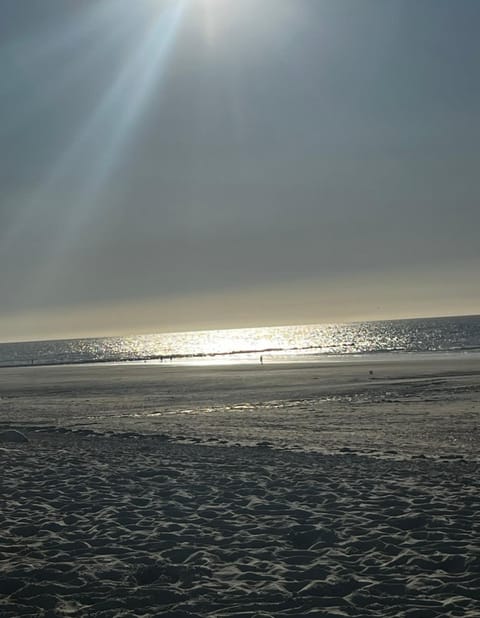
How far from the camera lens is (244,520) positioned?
9.65 m

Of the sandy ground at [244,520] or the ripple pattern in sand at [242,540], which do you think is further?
the sandy ground at [244,520]

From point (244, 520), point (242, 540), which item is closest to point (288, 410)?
point (244, 520)

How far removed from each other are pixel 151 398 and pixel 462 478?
2597 centimetres

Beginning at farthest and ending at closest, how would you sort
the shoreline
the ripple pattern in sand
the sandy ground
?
the shoreline
the sandy ground
the ripple pattern in sand

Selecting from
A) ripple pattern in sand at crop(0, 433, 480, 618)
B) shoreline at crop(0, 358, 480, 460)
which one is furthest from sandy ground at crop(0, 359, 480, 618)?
shoreline at crop(0, 358, 480, 460)

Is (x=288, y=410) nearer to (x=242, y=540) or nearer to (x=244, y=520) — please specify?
(x=244, y=520)

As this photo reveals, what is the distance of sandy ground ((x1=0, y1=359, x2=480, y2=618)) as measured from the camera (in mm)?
6652

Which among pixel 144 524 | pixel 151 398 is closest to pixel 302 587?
pixel 144 524

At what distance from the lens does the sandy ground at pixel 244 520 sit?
21.8 feet

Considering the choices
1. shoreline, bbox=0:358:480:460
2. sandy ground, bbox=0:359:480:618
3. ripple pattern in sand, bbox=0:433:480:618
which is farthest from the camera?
shoreline, bbox=0:358:480:460

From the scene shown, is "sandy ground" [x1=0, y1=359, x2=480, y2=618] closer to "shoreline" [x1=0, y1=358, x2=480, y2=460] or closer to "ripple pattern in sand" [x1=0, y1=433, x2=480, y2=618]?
"ripple pattern in sand" [x1=0, y1=433, x2=480, y2=618]

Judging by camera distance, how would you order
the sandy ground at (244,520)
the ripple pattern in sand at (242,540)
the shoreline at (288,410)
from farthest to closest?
the shoreline at (288,410) → the sandy ground at (244,520) → the ripple pattern in sand at (242,540)

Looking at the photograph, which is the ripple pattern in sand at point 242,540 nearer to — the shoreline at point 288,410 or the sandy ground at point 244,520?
the sandy ground at point 244,520

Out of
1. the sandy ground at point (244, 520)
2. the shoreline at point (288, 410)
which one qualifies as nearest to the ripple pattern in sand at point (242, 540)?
the sandy ground at point (244, 520)
